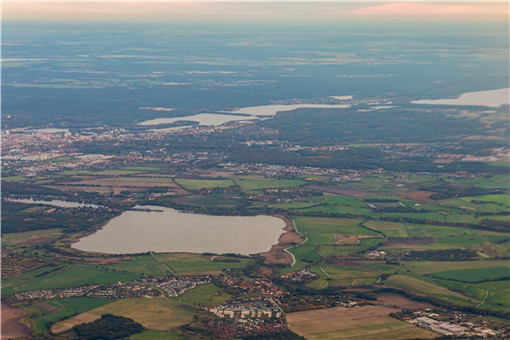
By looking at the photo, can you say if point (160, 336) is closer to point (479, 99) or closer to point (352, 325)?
point (352, 325)

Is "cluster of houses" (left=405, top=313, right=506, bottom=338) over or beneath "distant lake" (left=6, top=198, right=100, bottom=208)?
beneath

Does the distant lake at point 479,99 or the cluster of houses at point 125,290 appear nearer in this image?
the cluster of houses at point 125,290

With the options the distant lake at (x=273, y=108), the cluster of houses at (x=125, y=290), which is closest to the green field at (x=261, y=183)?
the cluster of houses at (x=125, y=290)

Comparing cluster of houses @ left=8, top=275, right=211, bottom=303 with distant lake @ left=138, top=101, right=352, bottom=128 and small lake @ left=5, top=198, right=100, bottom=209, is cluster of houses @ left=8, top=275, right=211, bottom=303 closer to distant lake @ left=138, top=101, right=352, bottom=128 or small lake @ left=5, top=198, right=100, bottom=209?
small lake @ left=5, top=198, right=100, bottom=209

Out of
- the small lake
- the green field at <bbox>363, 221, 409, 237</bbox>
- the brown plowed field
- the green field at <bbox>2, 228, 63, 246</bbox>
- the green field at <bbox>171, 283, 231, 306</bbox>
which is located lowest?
the green field at <bbox>363, 221, 409, 237</bbox>

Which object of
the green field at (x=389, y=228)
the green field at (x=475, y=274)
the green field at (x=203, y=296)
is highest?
the green field at (x=203, y=296)

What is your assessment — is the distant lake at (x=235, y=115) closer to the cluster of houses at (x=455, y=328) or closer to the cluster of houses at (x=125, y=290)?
the cluster of houses at (x=125, y=290)

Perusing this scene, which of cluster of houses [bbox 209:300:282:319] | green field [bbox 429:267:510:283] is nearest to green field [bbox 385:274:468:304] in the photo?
green field [bbox 429:267:510:283]
